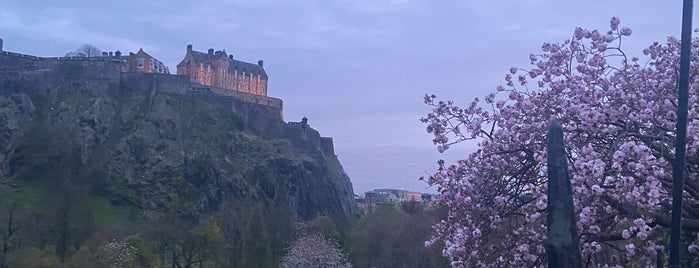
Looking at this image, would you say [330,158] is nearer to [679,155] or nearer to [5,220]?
[5,220]

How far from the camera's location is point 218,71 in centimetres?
9812

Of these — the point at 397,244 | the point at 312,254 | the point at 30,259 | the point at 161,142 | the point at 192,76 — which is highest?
the point at 192,76

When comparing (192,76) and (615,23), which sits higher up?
(192,76)

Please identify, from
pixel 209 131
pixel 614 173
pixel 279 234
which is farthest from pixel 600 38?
pixel 209 131

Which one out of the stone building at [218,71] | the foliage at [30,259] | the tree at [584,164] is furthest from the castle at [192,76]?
the tree at [584,164]

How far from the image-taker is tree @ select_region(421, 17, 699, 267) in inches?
323

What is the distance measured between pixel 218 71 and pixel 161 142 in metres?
16.8

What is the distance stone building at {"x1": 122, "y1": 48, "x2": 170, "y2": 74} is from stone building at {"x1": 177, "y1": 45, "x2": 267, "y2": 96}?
3.22m

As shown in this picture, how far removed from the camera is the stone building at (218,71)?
9756 cm

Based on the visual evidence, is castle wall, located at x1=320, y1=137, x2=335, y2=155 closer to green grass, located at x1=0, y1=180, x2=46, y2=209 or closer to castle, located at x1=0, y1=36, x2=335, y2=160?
castle, located at x1=0, y1=36, x2=335, y2=160

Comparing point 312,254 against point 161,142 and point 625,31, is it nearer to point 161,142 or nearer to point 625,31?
point 161,142

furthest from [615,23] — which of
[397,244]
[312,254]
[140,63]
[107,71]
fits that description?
[140,63]

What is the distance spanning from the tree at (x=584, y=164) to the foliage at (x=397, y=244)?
2488 centimetres

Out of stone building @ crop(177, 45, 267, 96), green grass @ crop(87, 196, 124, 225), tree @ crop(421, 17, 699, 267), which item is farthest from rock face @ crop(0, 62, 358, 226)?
tree @ crop(421, 17, 699, 267)
